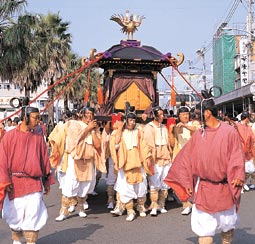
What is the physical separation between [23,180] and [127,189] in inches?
104

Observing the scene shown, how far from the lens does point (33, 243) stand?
548 centimetres

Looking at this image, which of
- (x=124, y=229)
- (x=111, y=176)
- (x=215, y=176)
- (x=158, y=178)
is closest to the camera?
(x=215, y=176)

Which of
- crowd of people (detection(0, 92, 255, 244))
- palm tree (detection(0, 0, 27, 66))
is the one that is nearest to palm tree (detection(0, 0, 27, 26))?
palm tree (detection(0, 0, 27, 66))

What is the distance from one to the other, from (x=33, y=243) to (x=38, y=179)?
2.43 feet

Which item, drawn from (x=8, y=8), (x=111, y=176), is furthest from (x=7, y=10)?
(x=111, y=176)

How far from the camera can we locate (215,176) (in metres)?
4.94

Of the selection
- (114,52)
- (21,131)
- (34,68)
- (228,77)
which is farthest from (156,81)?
(228,77)

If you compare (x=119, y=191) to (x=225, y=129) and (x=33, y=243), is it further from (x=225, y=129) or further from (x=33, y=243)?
(x=225, y=129)

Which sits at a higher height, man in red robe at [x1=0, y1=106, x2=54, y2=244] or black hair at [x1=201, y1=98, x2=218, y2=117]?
black hair at [x1=201, y1=98, x2=218, y2=117]

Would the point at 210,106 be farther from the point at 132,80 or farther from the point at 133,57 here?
the point at 132,80

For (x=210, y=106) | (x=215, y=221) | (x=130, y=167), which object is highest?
(x=210, y=106)

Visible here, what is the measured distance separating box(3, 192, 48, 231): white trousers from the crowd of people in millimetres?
11

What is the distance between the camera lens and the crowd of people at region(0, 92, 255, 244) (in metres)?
4.94

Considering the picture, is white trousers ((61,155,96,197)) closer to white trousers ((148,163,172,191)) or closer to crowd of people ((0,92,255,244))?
crowd of people ((0,92,255,244))
